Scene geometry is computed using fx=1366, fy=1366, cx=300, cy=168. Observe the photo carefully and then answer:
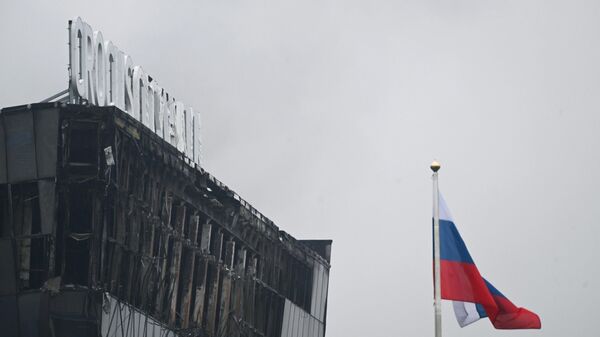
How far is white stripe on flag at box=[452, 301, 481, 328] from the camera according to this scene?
4650 centimetres

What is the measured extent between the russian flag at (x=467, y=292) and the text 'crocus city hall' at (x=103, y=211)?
60.5 ft

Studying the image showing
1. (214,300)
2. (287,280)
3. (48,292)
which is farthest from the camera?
(287,280)

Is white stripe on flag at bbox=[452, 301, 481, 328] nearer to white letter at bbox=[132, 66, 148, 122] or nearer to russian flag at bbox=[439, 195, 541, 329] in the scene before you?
russian flag at bbox=[439, 195, 541, 329]

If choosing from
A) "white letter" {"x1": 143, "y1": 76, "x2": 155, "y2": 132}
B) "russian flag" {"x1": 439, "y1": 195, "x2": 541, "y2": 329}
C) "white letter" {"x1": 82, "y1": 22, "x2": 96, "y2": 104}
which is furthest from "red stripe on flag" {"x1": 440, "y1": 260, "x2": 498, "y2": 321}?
"white letter" {"x1": 143, "y1": 76, "x2": 155, "y2": 132}

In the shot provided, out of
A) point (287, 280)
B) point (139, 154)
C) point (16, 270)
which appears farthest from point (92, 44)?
point (287, 280)

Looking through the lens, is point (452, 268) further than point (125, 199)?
No

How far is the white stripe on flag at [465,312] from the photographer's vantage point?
4650 centimetres

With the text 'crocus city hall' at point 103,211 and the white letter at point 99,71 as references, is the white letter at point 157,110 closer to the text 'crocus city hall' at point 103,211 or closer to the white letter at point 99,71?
the text 'crocus city hall' at point 103,211

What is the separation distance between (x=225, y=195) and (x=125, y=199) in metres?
12.2

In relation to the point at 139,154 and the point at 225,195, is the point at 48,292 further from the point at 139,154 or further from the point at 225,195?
the point at 225,195

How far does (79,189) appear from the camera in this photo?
5934 centimetres

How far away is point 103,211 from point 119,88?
21.9ft

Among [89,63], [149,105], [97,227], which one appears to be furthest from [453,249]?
[149,105]

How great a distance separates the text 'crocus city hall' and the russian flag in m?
18.4
